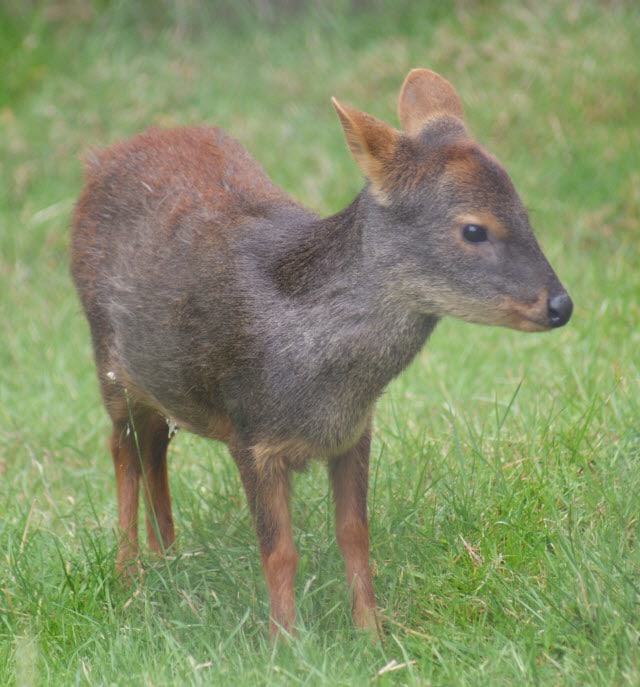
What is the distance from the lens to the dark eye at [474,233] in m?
3.79

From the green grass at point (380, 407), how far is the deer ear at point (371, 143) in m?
1.22

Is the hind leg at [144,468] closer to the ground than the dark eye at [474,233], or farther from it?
closer to the ground

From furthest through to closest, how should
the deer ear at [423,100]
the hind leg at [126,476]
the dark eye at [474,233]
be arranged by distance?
the hind leg at [126,476] < the deer ear at [423,100] < the dark eye at [474,233]

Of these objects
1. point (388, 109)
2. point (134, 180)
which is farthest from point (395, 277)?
point (388, 109)

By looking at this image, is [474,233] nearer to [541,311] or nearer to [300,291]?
[541,311]

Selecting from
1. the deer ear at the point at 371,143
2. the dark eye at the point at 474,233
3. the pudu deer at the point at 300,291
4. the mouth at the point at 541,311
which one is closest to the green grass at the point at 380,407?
the pudu deer at the point at 300,291

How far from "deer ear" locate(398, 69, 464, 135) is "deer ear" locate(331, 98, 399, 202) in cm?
26

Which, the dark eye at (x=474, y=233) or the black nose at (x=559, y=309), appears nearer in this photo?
the black nose at (x=559, y=309)

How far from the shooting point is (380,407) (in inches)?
229

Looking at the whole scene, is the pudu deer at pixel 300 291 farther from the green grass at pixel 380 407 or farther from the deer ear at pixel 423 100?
the green grass at pixel 380 407

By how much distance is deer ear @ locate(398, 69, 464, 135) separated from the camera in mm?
4230

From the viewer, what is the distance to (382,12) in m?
9.91

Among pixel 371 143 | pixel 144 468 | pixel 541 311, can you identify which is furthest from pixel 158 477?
pixel 541 311

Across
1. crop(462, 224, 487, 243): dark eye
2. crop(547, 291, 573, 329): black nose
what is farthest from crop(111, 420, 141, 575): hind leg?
crop(547, 291, 573, 329): black nose
